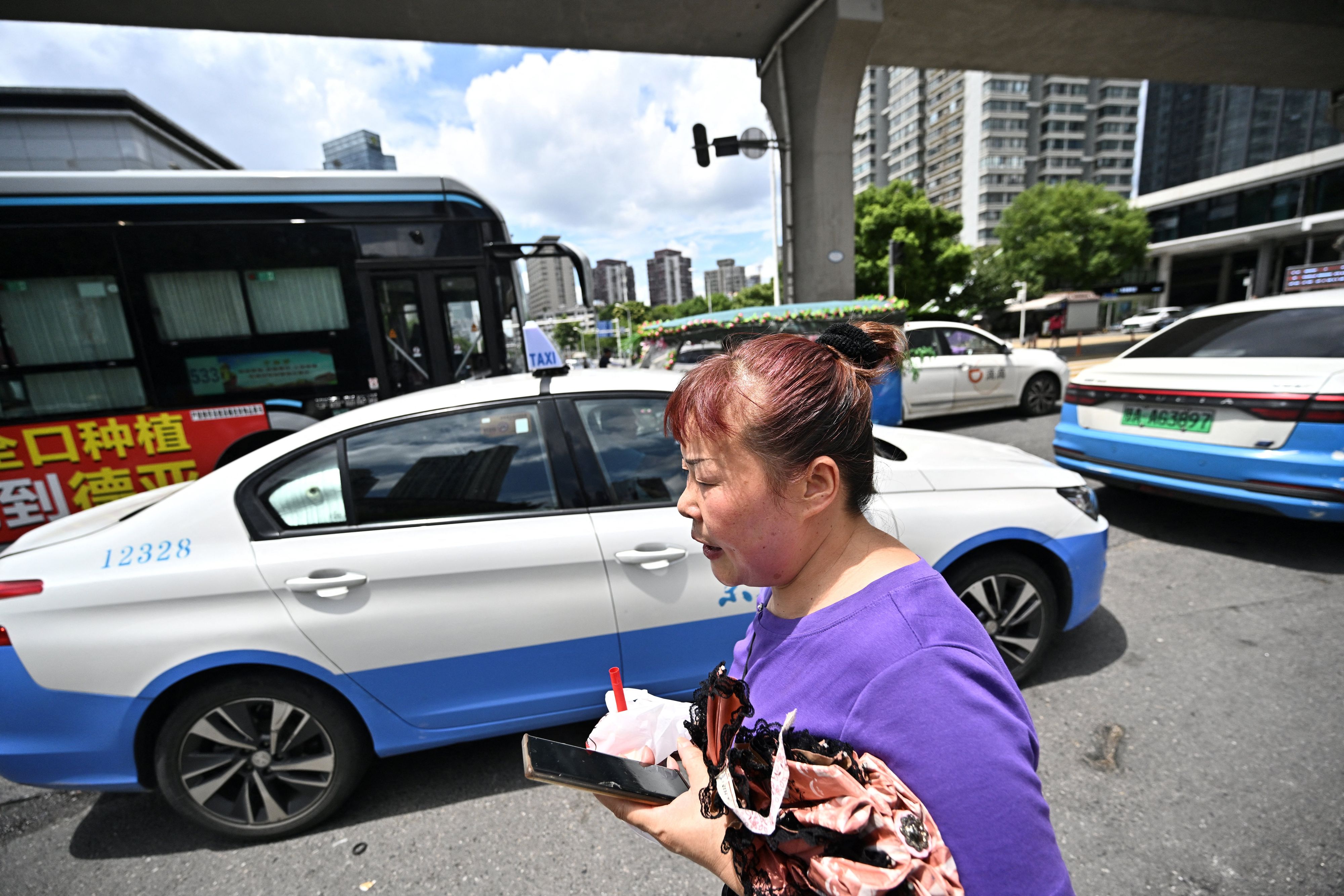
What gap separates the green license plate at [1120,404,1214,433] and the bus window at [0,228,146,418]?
811 cm

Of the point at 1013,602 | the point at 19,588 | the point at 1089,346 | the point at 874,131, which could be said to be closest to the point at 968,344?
the point at 1013,602

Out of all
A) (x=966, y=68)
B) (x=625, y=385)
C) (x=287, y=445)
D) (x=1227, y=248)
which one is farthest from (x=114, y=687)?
(x=1227, y=248)

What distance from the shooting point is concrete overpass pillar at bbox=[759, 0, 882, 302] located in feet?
36.3

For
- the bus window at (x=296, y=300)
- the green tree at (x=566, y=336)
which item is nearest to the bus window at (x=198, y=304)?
the bus window at (x=296, y=300)

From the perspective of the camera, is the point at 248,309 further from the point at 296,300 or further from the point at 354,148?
the point at 354,148

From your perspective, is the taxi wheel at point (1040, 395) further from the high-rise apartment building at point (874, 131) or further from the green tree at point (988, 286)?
the high-rise apartment building at point (874, 131)

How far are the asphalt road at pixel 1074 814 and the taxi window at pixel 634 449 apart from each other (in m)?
1.19

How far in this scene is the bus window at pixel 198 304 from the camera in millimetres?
5168

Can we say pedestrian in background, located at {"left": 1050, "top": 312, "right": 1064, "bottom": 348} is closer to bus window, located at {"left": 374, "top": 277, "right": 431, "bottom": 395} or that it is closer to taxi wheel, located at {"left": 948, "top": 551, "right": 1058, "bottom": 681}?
bus window, located at {"left": 374, "top": 277, "right": 431, "bottom": 395}

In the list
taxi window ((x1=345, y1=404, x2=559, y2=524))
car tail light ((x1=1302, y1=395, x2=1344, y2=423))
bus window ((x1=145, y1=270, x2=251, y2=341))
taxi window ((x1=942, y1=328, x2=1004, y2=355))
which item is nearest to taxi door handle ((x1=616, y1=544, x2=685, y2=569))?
taxi window ((x1=345, y1=404, x2=559, y2=524))

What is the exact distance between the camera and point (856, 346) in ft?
3.06

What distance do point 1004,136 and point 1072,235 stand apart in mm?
51894

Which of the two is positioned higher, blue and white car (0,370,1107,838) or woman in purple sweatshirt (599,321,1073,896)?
woman in purple sweatshirt (599,321,1073,896)

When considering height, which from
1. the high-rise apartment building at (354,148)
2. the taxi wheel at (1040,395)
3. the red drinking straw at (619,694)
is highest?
the high-rise apartment building at (354,148)
